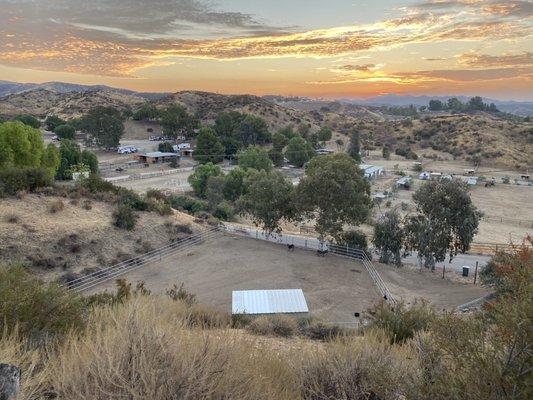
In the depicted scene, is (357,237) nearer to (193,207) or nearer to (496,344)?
(193,207)

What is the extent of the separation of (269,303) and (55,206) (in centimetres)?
1778

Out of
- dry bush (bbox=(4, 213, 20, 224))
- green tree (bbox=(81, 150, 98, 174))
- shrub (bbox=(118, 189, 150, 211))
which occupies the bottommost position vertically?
green tree (bbox=(81, 150, 98, 174))

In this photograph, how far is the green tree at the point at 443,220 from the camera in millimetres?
25938

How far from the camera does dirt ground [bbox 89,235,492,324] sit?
22.1m

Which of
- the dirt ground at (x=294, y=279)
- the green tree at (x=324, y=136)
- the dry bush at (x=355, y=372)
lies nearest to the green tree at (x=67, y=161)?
the dirt ground at (x=294, y=279)

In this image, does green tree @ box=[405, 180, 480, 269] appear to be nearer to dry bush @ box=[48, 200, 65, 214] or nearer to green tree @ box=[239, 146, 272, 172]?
dry bush @ box=[48, 200, 65, 214]

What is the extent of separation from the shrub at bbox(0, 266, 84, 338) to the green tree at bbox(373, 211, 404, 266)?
22.0 metres

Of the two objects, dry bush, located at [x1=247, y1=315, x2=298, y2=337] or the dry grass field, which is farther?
the dry grass field

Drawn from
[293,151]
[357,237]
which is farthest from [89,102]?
[357,237]

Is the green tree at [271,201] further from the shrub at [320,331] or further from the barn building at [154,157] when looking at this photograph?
the barn building at [154,157]

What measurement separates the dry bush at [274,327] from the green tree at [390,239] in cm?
1479

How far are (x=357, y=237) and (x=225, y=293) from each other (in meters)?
11.6

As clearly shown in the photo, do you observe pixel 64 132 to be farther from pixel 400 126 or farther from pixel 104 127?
pixel 400 126

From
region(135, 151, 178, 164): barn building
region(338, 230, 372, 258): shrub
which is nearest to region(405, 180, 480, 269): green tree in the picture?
region(338, 230, 372, 258): shrub
